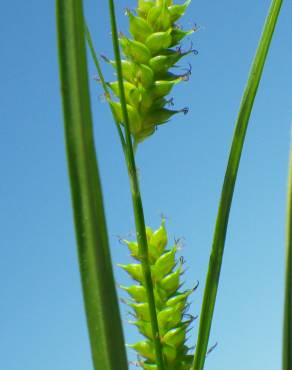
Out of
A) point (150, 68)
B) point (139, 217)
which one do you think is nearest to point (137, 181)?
point (139, 217)

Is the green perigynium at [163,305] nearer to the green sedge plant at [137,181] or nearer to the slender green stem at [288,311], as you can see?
Answer: the green sedge plant at [137,181]

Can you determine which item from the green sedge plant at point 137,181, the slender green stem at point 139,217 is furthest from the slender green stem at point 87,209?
the slender green stem at point 139,217

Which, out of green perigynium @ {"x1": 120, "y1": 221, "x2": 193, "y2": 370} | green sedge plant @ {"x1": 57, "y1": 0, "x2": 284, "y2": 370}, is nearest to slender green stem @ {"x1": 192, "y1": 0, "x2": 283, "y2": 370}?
green sedge plant @ {"x1": 57, "y1": 0, "x2": 284, "y2": 370}

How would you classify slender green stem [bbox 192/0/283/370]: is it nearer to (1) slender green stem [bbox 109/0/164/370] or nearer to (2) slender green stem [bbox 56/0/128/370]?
(1) slender green stem [bbox 109/0/164/370]

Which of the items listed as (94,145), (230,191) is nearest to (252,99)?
(230,191)

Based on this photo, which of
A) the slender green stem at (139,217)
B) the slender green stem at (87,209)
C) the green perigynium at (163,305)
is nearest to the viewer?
the slender green stem at (87,209)

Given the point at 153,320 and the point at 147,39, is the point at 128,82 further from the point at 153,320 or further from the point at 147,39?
the point at 153,320
